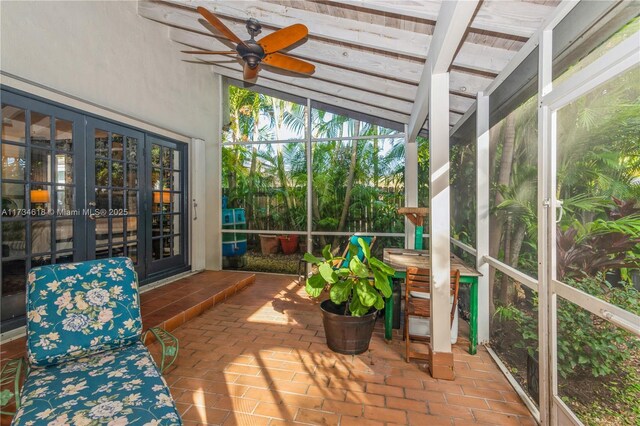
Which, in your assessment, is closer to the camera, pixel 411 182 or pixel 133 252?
pixel 133 252

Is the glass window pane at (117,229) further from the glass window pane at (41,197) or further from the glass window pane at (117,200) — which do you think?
the glass window pane at (41,197)

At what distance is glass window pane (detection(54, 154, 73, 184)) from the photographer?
9.64 feet

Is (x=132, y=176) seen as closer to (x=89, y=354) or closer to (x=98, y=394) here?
(x=89, y=354)

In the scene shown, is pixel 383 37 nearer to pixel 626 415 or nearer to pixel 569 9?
pixel 569 9

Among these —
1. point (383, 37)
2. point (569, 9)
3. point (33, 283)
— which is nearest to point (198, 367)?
point (33, 283)

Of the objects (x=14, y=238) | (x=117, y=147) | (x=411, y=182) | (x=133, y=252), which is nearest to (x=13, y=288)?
(x=14, y=238)

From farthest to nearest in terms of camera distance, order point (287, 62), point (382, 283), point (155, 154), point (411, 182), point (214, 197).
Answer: point (214, 197)
point (411, 182)
point (155, 154)
point (287, 62)
point (382, 283)

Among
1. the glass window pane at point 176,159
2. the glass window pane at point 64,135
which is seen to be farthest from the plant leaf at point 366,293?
the glass window pane at point 176,159

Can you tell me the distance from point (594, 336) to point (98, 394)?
2.41 m

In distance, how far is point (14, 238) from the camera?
260 cm

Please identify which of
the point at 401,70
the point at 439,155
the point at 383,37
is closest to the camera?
the point at 439,155

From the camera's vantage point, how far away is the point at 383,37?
2566 millimetres

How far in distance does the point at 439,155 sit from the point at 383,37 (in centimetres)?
116

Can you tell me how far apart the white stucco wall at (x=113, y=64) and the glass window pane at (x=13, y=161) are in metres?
0.55
